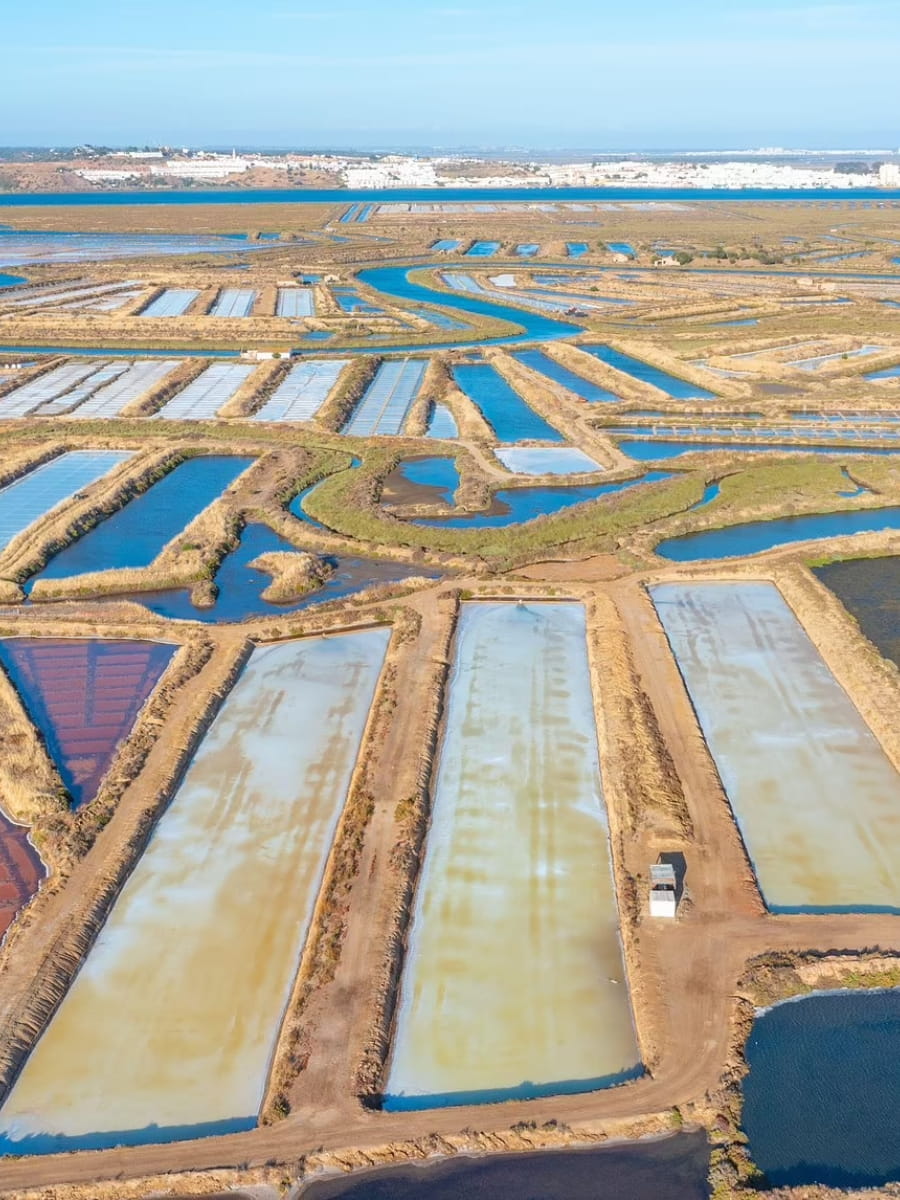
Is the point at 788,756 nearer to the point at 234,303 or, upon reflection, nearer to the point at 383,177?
the point at 234,303

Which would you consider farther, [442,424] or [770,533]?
[442,424]

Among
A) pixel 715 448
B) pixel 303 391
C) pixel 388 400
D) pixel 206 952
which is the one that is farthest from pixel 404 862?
pixel 303 391

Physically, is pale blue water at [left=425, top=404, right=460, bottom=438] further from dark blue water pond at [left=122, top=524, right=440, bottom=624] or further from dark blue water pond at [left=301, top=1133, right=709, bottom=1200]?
dark blue water pond at [left=301, top=1133, right=709, bottom=1200]

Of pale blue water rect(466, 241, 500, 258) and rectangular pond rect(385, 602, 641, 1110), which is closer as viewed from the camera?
rectangular pond rect(385, 602, 641, 1110)

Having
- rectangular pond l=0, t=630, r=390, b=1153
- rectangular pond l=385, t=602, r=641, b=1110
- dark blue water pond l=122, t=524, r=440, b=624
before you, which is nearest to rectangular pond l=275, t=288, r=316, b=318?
dark blue water pond l=122, t=524, r=440, b=624

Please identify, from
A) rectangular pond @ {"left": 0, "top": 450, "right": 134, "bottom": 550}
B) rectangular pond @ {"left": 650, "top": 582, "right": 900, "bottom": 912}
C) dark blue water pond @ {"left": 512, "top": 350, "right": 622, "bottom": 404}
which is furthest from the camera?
dark blue water pond @ {"left": 512, "top": 350, "right": 622, "bottom": 404}

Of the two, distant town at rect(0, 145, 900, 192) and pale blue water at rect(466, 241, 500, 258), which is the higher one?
distant town at rect(0, 145, 900, 192)

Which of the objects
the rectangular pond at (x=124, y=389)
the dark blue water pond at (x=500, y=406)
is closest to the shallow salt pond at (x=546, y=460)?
the dark blue water pond at (x=500, y=406)
